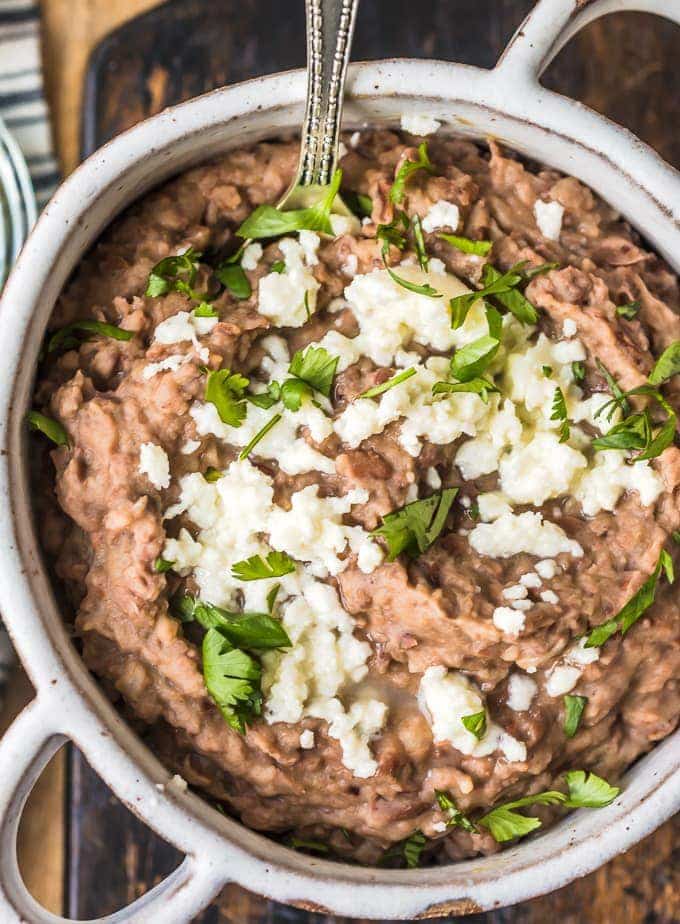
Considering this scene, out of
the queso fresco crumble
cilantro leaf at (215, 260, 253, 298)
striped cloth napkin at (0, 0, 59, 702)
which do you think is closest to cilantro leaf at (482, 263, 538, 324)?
the queso fresco crumble

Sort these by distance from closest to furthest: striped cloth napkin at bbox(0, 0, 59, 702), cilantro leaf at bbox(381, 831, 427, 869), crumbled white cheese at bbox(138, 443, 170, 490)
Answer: crumbled white cheese at bbox(138, 443, 170, 490)
cilantro leaf at bbox(381, 831, 427, 869)
striped cloth napkin at bbox(0, 0, 59, 702)

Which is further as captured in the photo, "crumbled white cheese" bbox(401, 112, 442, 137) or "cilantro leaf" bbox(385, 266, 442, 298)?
"crumbled white cheese" bbox(401, 112, 442, 137)

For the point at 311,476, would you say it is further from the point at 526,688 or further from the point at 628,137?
the point at 628,137

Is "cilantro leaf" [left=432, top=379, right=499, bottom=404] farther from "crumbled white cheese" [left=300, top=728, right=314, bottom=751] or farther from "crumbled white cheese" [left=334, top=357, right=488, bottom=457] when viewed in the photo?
"crumbled white cheese" [left=300, top=728, right=314, bottom=751]

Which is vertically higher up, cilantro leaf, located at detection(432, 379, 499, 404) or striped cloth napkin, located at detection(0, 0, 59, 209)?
striped cloth napkin, located at detection(0, 0, 59, 209)

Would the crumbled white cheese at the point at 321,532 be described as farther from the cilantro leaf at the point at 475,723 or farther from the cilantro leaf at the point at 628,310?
the cilantro leaf at the point at 628,310

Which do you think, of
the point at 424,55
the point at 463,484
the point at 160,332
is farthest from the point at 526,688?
the point at 424,55
